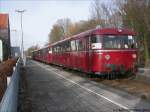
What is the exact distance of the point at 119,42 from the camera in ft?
68.0

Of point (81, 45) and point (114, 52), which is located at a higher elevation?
point (81, 45)

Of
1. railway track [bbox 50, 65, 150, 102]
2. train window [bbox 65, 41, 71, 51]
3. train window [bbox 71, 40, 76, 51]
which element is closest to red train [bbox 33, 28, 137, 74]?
railway track [bbox 50, 65, 150, 102]

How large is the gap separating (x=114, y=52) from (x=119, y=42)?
0.74m

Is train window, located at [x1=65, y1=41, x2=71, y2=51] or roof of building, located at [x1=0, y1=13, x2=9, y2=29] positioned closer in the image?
train window, located at [x1=65, y1=41, x2=71, y2=51]

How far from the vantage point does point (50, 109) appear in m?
11.8

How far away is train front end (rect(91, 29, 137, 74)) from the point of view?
20.2 meters

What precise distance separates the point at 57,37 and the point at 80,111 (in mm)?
104324

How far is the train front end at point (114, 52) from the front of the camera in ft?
66.4

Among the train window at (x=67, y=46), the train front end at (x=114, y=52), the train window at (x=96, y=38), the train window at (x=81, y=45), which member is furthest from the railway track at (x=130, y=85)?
the train window at (x=67, y=46)

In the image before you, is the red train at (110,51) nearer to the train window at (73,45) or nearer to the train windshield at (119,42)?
the train windshield at (119,42)

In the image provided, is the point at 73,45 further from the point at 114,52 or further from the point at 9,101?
the point at 9,101

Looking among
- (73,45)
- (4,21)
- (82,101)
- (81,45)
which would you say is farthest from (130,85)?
(4,21)

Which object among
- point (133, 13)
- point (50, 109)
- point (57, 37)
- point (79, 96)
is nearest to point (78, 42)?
point (79, 96)

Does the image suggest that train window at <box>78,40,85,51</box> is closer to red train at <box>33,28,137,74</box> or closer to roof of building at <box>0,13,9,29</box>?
red train at <box>33,28,137,74</box>
